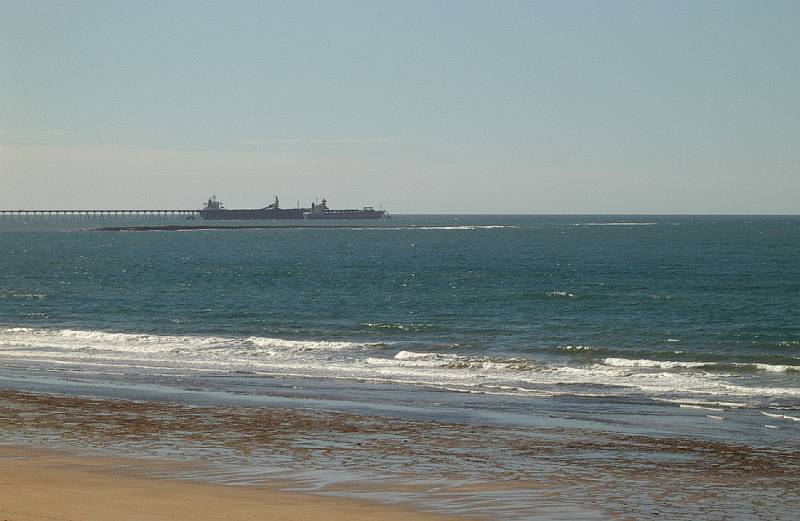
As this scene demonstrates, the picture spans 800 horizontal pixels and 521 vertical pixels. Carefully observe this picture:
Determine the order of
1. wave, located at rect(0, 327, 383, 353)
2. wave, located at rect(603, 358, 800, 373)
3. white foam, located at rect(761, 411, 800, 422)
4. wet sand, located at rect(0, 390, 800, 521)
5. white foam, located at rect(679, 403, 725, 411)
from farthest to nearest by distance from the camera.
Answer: wave, located at rect(0, 327, 383, 353), wave, located at rect(603, 358, 800, 373), white foam, located at rect(679, 403, 725, 411), white foam, located at rect(761, 411, 800, 422), wet sand, located at rect(0, 390, 800, 521)

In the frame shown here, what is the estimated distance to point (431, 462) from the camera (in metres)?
16.6

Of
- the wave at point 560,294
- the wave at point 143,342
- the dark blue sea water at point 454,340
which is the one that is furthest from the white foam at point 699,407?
the wave at point 560,294

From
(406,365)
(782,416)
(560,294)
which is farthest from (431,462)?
(560,294)

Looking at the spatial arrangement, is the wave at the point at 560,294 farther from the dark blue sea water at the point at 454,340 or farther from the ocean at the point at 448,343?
the dark blue sea water at the point at 454,340

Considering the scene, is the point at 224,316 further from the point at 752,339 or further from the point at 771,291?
the point at 771,291

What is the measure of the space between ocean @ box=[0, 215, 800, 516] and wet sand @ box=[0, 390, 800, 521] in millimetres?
1802

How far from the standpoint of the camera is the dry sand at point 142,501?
12617 millimetres

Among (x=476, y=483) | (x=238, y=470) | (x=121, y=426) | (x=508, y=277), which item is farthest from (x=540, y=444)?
(x=508, y=277)

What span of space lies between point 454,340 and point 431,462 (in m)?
21.9

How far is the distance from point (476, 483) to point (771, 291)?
152 feet

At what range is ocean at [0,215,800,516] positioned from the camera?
2364 cm

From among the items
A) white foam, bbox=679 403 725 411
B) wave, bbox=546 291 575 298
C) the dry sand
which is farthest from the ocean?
the dry sand

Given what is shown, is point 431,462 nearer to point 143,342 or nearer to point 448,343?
point 448,343

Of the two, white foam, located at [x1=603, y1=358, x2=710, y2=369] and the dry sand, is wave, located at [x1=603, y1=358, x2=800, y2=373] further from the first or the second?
the dry sand
